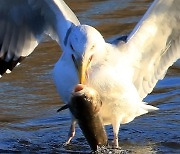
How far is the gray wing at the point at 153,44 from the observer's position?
7.99 m

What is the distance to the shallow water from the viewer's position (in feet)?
27.1

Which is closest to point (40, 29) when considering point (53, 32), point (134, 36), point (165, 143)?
point (53, 32)

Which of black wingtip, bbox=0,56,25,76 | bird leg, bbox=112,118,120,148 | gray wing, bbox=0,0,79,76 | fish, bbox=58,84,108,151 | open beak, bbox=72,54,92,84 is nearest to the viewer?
fish, bbox=58,84,108,151

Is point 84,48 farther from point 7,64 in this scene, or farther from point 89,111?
point 7,64

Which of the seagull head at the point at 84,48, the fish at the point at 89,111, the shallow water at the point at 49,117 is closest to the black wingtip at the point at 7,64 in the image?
the shallow water at the point at 49,117

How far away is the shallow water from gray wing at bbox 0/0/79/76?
544mm

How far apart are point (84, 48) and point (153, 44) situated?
1.36 metres

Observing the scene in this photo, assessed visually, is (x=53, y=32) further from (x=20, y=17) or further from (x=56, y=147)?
(x=56, y=147)

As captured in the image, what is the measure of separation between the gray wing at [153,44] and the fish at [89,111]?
96 cm

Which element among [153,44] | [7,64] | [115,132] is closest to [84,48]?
[115,132]

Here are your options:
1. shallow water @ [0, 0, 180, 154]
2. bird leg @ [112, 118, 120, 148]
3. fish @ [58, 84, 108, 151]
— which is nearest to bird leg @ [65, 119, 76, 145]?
shallow water @ [0, 0, 180, 154]

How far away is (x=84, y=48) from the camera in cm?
711

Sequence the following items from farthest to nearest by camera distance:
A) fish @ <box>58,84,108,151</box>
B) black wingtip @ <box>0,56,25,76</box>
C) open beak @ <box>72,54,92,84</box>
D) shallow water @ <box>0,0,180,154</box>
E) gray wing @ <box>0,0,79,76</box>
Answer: black wingtip @ <box>0,56,25,76</box>, shallow water @ <box>0,0,180,154</box>, gray wing @ <box>0,0,79,76</box>, open beak @ <box>72,54,92,84</box>, fish @ <box>58,84,108,151</box>

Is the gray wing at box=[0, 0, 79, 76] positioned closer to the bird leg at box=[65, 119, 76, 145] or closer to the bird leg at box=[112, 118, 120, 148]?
the bird leg at box=[65, 119, 76, 145]
